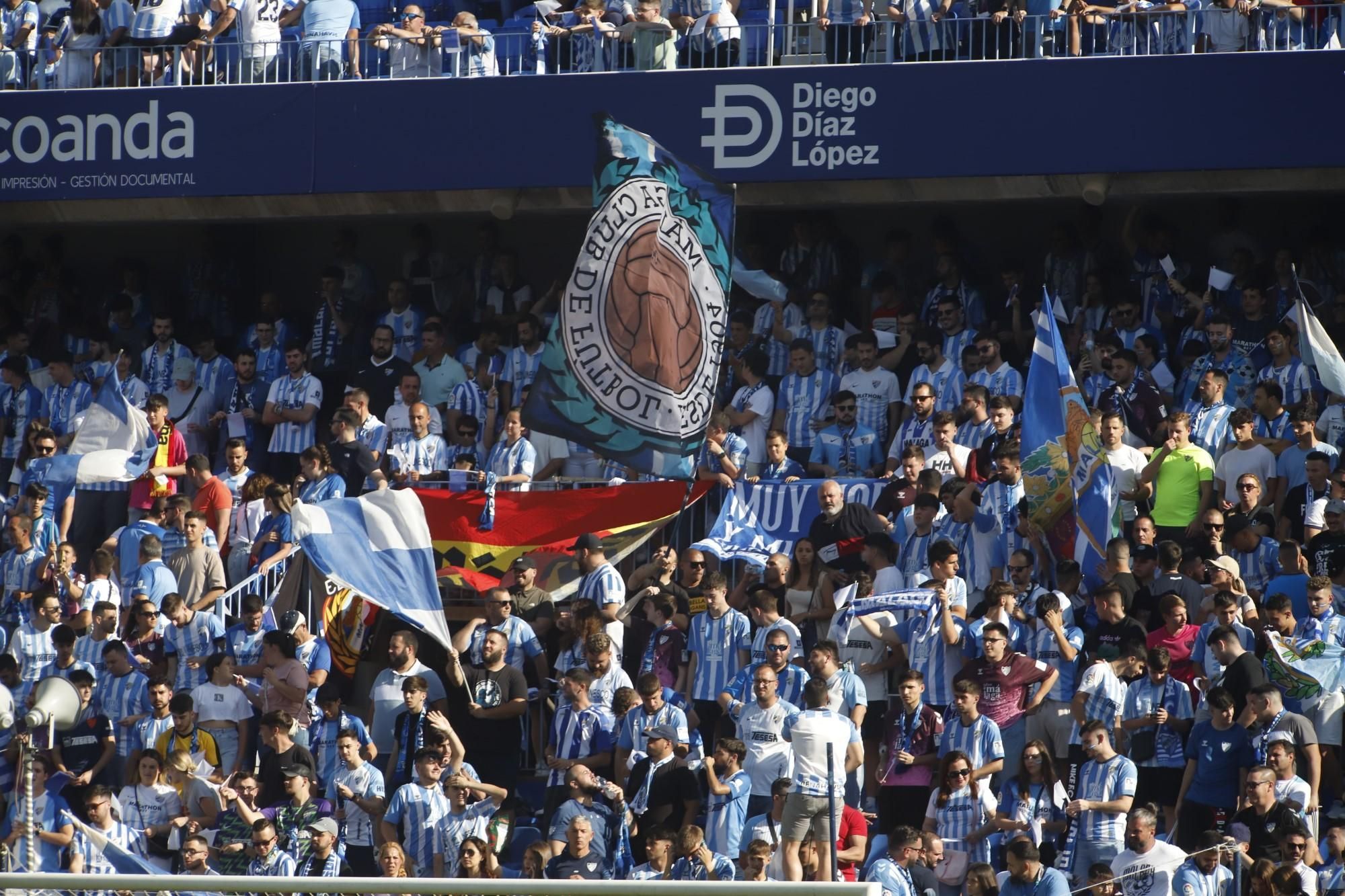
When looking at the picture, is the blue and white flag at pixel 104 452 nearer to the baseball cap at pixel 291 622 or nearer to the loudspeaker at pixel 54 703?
the baseball cap at pixel 291 622

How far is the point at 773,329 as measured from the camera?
55.3ft

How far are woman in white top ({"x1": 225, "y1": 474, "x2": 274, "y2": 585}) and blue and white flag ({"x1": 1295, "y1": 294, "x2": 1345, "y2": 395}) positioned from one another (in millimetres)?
6768

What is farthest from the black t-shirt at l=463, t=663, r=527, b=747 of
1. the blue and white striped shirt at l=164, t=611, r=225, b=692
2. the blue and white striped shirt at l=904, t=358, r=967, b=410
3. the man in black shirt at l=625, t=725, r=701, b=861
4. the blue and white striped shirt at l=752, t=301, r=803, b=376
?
the blue and white striped shirt at l=752, t=301, r=803, b=376

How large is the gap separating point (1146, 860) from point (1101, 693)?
113 centimetres

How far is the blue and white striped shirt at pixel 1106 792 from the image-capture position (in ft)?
39.8

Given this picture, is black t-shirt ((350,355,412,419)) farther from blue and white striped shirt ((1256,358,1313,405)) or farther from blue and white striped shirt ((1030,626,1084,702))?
blue and white striped shirt ((1256,358,1313,405))

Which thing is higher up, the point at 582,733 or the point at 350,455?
the point at 350,455

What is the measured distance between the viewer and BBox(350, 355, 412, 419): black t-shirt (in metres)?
17.0

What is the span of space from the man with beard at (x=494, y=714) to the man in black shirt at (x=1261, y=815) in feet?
14.0

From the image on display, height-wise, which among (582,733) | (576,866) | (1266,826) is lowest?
(576,866)

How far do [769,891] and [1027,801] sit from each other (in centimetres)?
575

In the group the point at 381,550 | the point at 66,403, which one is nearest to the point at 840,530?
the point at 381,550

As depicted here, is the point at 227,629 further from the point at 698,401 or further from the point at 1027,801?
the point at 1027,801

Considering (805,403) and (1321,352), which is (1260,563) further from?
(805,403)
